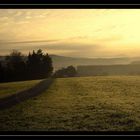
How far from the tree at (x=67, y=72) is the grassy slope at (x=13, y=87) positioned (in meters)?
0.20

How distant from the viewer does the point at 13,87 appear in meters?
3.07

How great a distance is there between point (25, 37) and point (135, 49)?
1.05 metres

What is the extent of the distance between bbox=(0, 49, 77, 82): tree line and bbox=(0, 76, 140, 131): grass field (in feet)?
0.33

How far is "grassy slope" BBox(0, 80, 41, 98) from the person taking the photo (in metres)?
3.03

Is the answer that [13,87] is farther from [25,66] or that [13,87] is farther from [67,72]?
[67,72]

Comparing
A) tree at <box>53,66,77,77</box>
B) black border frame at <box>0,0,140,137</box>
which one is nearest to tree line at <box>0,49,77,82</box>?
tree at <box>53,66,77,77</box>

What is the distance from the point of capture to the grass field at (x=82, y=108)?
296 cm

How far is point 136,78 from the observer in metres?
3.10

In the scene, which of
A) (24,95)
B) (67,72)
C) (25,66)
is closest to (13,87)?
(24,95)

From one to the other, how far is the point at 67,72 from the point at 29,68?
1.19ft
